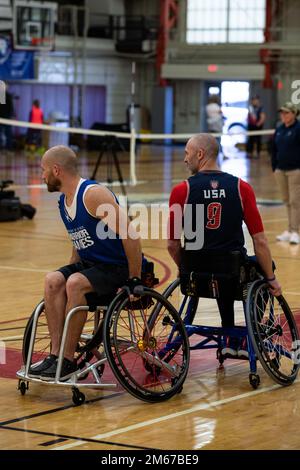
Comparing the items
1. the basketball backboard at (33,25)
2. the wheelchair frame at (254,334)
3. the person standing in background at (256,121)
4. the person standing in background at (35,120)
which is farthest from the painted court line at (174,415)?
the person standing in background at (256,121)

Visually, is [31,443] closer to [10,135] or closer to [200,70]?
[10,135]

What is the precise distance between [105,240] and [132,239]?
0.19 metres

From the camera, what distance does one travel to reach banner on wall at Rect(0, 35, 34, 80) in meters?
35.4

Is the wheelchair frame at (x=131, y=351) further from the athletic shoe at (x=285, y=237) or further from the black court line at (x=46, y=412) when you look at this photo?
the athletic shoe at (x=285, y=237)

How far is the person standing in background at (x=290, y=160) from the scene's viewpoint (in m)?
14.1

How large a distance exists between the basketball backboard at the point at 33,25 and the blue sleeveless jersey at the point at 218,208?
92.5 ft

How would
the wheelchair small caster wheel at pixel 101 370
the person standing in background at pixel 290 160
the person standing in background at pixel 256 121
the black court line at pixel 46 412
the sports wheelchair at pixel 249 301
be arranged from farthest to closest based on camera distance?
the person standing in background at pixel 256 121 < the person standing in background at pixel 290 160 < the wheelchair small caster wheel at pixel 101 370 < the sports wheelchair at pixel 249 301 < the black court line at pixel 46 412

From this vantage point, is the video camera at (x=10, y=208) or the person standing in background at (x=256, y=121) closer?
the video camera at (x=10, y=208)

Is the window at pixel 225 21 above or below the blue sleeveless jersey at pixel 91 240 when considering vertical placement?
above

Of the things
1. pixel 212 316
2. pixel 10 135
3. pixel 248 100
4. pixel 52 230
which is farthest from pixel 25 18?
pixel 212 316

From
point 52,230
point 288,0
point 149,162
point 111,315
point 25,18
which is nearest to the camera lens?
point 111,315

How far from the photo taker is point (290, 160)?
14219 millimetres

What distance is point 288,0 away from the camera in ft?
130

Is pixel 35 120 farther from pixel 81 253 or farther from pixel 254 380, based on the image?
pixel 254 380
